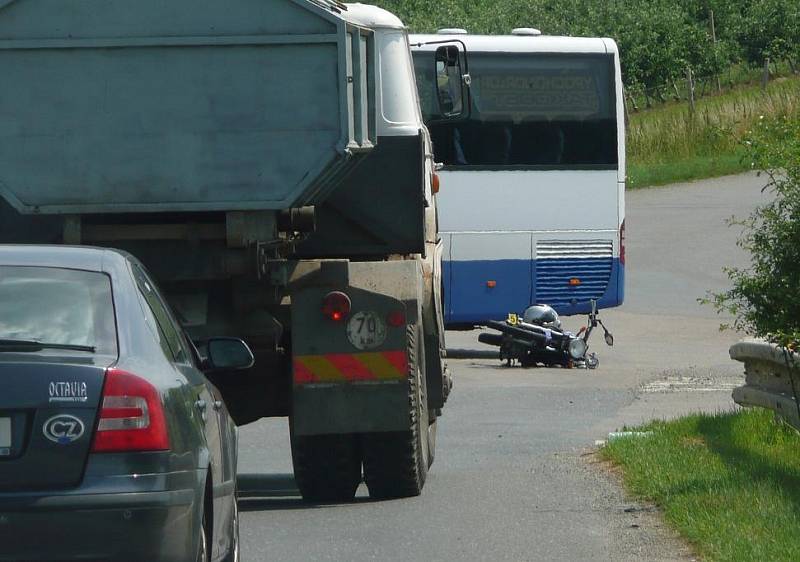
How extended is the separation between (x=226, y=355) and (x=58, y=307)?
1.39 metres

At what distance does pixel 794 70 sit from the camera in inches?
2539

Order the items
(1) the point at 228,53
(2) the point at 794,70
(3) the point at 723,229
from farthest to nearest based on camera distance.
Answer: (2) the point at 794,70 → (3) the point at 723,229 → (1) the point at 228,53

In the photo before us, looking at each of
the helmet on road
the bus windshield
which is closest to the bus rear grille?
the helmet on road

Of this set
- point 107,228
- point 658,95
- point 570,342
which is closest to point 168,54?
point 107,228

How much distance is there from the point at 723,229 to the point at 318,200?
2690cm

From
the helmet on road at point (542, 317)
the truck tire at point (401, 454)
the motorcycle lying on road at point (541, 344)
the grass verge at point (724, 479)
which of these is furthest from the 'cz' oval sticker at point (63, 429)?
the helmet on road at point (542, 317)

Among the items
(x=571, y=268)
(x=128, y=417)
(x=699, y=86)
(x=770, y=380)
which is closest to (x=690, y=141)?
(x=699, y=86)

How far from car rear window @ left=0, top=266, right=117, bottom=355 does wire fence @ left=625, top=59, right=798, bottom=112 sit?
57946 millimetres

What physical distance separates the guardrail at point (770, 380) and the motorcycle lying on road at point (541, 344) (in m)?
8.86

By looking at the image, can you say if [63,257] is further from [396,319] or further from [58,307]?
Result: [396,319]

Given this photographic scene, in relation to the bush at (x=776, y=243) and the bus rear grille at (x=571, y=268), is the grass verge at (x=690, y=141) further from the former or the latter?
the bush at (x=776, y=243)

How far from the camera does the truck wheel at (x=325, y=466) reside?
1059cm

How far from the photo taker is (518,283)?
23.9 metres

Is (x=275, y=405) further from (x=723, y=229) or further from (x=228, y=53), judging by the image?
(x=723, y=229)
